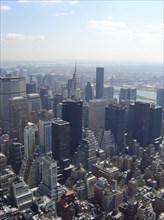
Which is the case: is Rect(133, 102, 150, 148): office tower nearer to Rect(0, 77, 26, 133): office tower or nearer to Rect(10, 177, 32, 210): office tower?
Rect(0, 77, 26, 133): office tower

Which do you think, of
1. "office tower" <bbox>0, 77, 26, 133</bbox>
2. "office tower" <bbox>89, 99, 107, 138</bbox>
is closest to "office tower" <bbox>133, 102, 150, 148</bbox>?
"office tower" <bbox>89, 99, 107, 138</bbox>

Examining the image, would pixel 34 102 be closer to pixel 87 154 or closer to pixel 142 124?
pixel 142 124

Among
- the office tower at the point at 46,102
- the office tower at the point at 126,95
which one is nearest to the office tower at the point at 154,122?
the office tower at the point at 126,95

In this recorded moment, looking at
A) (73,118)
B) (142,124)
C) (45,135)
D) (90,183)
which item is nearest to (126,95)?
(142,124)

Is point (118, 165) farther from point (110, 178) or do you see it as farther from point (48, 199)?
point (48, 199)

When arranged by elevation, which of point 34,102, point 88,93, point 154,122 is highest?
point 88,93

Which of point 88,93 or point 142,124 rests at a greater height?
point 88,93

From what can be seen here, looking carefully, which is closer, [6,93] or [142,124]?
[142,124]
